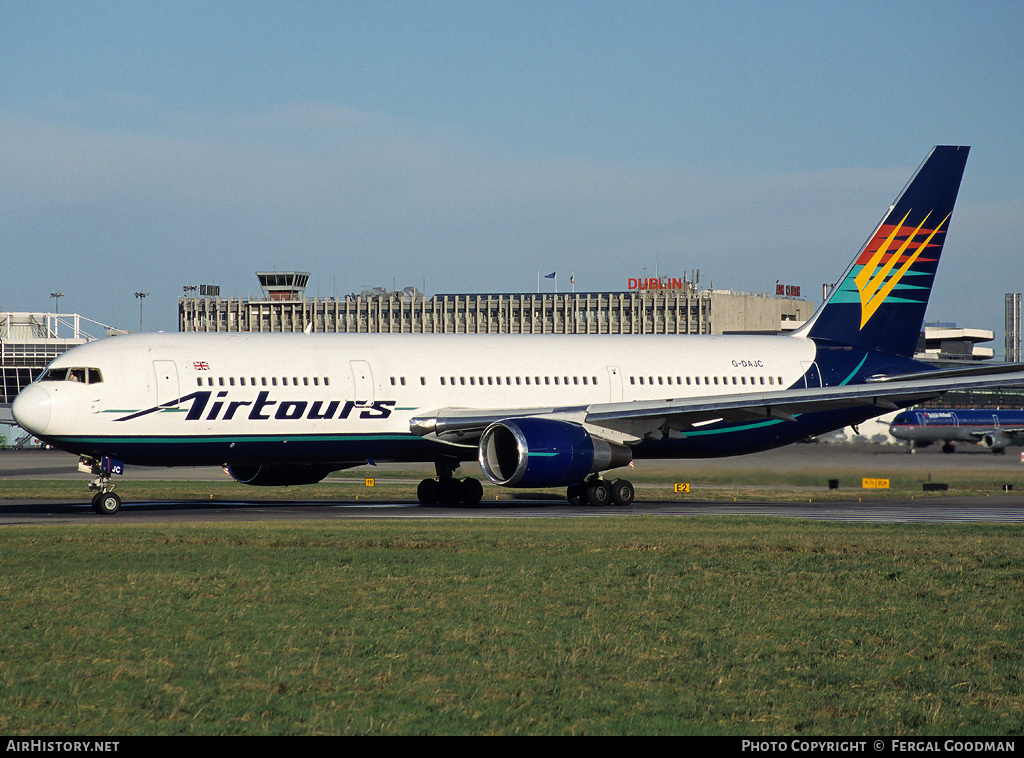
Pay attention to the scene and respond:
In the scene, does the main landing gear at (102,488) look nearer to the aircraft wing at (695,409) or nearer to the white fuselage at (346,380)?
the white fuselage at (346,380)

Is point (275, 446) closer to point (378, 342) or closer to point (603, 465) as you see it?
point (378, 342)

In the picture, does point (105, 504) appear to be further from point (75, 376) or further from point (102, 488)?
point (75, 376)

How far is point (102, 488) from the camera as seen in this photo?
30234 millimetres

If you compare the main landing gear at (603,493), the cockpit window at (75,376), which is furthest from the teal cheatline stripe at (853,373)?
the cockpit window at (75,376)

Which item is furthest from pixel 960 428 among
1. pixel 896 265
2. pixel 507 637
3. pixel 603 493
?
pixel 507 637

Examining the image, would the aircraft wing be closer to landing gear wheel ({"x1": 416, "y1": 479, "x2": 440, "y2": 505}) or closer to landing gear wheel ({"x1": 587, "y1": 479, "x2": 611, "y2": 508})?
landing gear wheel ({"x1": 587, "y1": 479, "x2": 611, "y2": 508})

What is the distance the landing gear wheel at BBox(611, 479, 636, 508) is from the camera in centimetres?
3406

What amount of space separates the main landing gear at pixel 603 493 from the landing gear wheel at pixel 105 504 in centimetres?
1230

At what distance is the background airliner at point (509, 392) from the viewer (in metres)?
30.5

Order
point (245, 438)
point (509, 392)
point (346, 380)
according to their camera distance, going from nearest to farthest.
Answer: point (245, 438) < point (346, 380) < point (509, 392)

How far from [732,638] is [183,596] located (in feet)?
22.0

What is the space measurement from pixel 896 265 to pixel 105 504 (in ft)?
85.0

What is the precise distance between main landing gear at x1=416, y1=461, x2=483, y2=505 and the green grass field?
1420 centimetres

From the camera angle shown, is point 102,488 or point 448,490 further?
point 448,490
